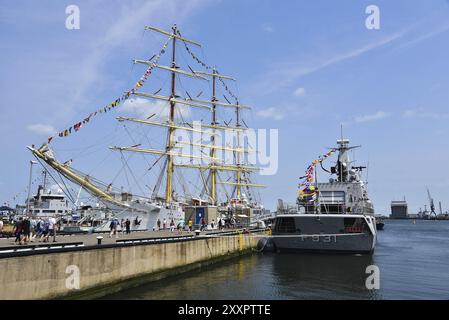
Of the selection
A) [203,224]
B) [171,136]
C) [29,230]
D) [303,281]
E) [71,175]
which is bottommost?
[303,281]

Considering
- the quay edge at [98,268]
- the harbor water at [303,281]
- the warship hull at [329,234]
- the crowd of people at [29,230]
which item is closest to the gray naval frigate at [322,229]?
the warship hull at [329,234]

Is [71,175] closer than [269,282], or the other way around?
[269,282]

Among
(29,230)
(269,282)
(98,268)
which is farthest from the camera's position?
(269,282)

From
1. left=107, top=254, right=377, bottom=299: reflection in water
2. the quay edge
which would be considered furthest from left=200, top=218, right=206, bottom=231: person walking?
the quay edge

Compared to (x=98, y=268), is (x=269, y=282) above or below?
below

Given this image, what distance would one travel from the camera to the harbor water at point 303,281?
1925 centimetres

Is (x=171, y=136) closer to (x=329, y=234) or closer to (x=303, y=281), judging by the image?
(x=329, y=234)

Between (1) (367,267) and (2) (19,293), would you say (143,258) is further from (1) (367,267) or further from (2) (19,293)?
(1) (367,267)

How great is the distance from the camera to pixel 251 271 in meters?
26.9

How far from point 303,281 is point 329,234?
1240 centimetres

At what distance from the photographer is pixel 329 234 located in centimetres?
3481

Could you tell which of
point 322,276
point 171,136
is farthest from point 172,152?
point 322,276

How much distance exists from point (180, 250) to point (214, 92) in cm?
5525
